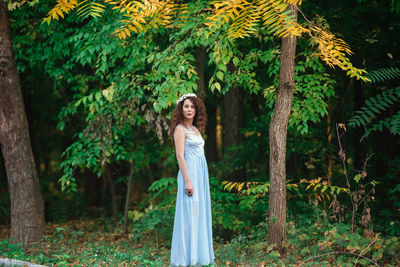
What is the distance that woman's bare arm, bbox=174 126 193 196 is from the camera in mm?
5336

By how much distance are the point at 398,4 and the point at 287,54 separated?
2683 millimetres

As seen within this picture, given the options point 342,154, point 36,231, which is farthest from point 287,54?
point 36,231

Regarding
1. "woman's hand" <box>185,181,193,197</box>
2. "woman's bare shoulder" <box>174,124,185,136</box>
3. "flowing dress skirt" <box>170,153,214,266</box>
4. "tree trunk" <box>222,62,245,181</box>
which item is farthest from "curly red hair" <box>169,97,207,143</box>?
"tree trunk" <box>222,62,245,181</box>

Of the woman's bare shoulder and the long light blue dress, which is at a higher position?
the woman's bare shoulder

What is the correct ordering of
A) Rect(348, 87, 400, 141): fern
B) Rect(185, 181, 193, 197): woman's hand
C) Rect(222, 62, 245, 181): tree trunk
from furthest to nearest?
Rect(222, 62, 245, 181): tree trunk
Rect(348, 87, 400, 141): fern
Rect(185, 181, 193, 197): woman's hand

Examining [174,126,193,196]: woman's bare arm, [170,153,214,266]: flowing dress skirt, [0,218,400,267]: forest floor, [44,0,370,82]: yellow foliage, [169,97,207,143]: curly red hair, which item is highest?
[44,0,370,82]: yellow foliage

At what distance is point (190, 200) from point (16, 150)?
3938 mm

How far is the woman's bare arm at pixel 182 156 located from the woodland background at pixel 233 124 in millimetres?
945

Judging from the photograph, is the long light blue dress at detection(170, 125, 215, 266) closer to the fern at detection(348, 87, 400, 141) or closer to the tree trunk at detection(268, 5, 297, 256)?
the tree trunk at detection(268, 5, 297, 256)

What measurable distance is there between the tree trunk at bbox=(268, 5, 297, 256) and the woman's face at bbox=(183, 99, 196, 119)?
1.28 m

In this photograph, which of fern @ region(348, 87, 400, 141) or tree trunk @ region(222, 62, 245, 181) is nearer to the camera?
fern @ region(348, 87, 400, 141)

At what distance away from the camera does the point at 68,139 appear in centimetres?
1371

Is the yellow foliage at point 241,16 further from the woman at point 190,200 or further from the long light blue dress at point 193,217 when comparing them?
the long light blue dress at point 193,217

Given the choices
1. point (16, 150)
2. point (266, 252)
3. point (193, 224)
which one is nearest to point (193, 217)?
point (193, 224)
